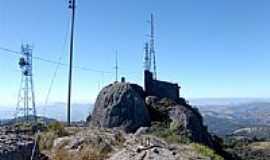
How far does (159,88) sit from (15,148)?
27323mm

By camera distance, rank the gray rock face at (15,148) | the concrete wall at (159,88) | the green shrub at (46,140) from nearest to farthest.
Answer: the gray rock face at (15,148)
the green shrub at (46,140)
the concrete wall at (159,88)

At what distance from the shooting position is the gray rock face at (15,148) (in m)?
10.1

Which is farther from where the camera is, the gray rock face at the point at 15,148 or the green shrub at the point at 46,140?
the green shrub at the point at 46,140

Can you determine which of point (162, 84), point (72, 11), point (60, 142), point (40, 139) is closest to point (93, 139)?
point (60, 142)

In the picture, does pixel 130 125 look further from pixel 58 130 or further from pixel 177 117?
pixel 58 130

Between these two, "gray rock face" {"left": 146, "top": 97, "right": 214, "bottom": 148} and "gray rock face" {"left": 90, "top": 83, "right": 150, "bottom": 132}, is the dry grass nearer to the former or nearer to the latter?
"gray rock face" {"left": 146, "top": 97, "right": 214, "bottom": 148}

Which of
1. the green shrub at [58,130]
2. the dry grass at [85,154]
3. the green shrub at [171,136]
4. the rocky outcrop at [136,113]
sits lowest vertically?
the dry grass at [85,154]

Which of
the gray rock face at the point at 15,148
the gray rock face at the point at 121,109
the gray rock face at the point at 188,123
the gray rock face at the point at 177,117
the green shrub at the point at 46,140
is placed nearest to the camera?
the gray rock face at the point at 15,148

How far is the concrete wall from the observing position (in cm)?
3666

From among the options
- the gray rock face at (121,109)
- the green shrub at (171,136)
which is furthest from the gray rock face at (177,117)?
the green shrub at (171,136)

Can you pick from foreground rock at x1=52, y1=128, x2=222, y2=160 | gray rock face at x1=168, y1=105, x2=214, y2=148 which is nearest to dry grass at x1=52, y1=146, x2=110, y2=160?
foreground rock at x1=52, y1=128, x2=222, y2=160

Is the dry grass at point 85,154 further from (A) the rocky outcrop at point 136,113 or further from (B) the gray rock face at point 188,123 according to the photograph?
(A) the rocky outcrop at point 136,113

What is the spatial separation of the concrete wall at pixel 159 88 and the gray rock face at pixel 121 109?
2.86 meters

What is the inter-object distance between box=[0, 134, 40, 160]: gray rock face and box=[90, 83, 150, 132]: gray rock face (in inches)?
674
